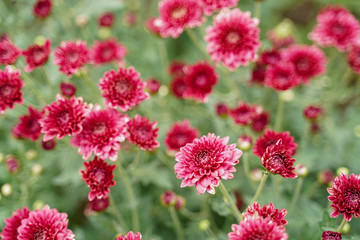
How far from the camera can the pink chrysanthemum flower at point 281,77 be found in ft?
8.90

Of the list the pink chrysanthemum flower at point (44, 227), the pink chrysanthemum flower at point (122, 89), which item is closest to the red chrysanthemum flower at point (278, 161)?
the pink chrysanthemum flower at point (122, 89)

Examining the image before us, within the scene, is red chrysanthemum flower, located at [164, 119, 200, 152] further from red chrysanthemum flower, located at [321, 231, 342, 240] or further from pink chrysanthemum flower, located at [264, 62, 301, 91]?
red chrysanthemum flower, located at [321, 231, 342, 240]

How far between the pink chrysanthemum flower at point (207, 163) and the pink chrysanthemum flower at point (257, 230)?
0.26 meters

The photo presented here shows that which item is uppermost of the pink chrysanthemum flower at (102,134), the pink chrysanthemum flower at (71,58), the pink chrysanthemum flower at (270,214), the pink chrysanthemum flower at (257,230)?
the pink chrysanthemum flower at (71,58)

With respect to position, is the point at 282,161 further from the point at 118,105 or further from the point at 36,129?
the point at 36,129

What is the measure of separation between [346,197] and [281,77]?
122cm

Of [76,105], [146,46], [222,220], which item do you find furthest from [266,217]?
[146,46]

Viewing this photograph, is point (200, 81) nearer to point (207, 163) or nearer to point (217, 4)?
point (217, 4)

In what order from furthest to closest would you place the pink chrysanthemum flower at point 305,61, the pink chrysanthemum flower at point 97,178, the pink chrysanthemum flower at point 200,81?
1. the pink chrysanthemum flower at point 305,61
2. the pink chrysanthemum flower at point 200,81
3. the pink chrysanthemum flower at point 97,178

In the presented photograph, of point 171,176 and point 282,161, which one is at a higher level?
point 171,176

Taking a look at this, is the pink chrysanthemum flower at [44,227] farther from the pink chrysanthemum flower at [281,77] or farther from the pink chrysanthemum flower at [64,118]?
the pink chrysanthemum flower at [281,77]

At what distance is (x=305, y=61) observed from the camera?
317cm

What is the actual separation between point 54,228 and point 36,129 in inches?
39.6

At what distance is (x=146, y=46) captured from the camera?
432 centimetres
